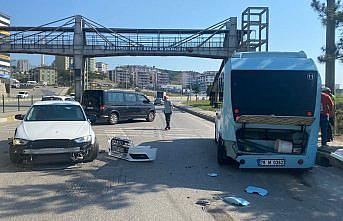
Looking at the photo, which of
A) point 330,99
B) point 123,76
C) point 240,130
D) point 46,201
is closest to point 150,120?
point 330,99

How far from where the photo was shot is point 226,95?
895 cm

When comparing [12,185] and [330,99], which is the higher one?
[330,99]

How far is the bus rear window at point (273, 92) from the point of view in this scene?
8.38 meters

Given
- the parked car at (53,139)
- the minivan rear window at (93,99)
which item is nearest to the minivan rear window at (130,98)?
the minivan rear window at (93,99)

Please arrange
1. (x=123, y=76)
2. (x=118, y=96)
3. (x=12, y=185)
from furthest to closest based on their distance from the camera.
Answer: (x=123, y=76) → (x=118, y=96) → (x=12, y=185)

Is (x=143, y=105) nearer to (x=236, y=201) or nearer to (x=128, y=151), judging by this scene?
(x=128, y=151)

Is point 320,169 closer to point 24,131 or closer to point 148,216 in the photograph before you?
point 148,216

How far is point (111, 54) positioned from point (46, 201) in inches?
1598

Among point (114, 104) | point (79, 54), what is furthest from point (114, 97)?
point (79, 54)

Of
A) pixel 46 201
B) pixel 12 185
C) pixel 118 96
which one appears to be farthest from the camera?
pixel 118 96

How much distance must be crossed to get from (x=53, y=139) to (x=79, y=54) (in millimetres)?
38707

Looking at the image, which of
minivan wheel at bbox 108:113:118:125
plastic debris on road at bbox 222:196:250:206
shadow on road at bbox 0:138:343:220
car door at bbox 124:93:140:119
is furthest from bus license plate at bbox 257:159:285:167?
car door at bbox 124:93:140:119

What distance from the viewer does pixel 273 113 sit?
8.47 meters

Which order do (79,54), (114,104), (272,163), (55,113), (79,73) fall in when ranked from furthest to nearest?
(79,73)
(79,54)
(114,104)
(55,113)
(272,163)
